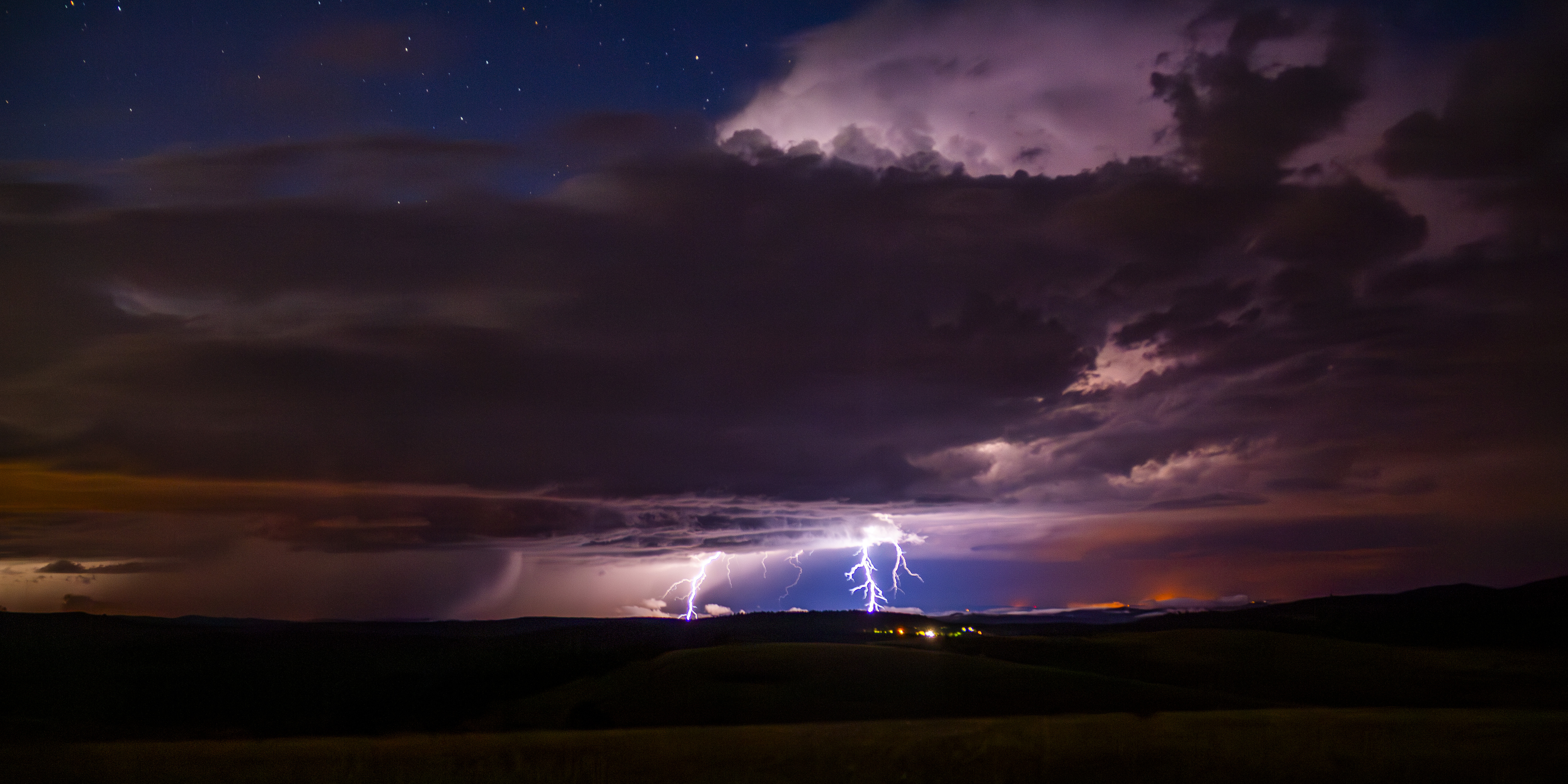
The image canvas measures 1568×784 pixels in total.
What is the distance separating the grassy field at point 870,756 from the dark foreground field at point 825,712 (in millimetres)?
97

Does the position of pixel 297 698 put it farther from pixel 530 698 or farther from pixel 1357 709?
pixel 1357 709

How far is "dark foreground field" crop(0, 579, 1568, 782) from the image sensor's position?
2286 centimetres

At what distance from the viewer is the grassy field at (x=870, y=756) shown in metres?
22.0

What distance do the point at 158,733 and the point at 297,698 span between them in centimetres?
5535

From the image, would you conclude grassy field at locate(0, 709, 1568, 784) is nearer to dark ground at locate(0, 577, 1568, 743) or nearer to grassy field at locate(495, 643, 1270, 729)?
dark ground at locate(0, 577, 1568, 743)

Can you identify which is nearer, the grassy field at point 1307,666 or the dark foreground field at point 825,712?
the dark foreground field at point 825,712

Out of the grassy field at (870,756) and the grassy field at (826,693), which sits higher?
the grassy field at (870,756)

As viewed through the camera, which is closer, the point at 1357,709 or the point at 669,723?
the point at 1357,709

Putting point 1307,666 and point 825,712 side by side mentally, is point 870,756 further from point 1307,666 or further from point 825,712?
point 1307,666

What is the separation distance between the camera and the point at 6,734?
3875 cm

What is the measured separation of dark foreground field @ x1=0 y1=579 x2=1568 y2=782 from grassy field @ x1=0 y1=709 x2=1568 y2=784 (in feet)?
0.32

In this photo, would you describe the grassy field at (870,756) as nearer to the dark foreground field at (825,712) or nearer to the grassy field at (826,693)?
the dark foreground field at (825,712)

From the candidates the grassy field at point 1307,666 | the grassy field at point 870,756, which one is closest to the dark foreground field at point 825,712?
the grassy field at point 870,756

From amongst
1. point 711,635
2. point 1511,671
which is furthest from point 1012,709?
point 711,635
